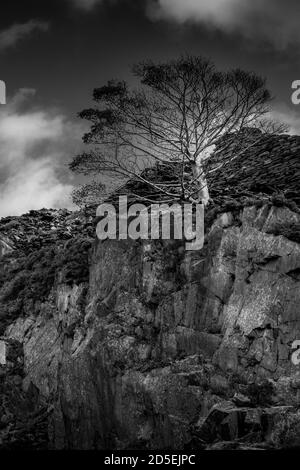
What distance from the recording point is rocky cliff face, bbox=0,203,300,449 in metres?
13.6

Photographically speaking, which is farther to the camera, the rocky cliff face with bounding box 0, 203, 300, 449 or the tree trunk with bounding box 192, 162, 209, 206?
the tree trunk with bounding box 192, 162, 209, 206

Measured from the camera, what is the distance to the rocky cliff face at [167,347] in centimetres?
1355

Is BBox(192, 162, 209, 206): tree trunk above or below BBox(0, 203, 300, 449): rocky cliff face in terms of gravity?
above

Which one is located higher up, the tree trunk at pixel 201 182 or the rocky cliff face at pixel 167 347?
the tree trunk at pixel 201 182

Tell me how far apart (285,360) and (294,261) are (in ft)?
8.65

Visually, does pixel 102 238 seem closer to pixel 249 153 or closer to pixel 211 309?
pixel 211 309

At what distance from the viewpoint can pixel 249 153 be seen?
2367cm

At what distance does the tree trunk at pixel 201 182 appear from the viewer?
19.2 m

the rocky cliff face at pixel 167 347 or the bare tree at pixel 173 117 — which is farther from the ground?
the bare tree at pixel 173 117

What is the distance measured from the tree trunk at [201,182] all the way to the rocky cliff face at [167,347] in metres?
2.48

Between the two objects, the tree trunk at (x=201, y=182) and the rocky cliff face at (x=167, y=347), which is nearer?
the rocky cliff face at (x=167, y=347)

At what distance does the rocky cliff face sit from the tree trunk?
248 centimetres

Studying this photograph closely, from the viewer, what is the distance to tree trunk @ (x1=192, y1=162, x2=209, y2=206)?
19.2 metres

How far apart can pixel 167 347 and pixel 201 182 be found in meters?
6.69
